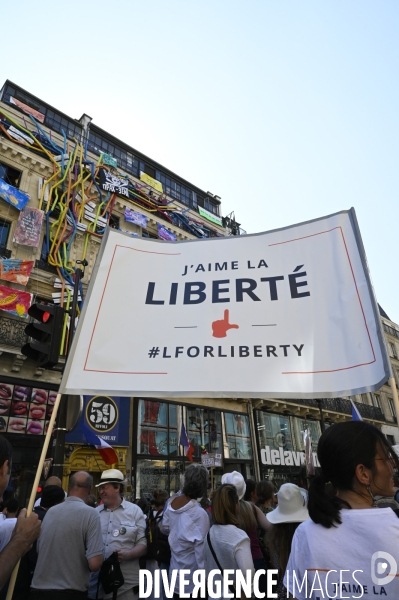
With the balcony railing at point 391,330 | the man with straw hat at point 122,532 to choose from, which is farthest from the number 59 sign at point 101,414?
the balcony railing at point 391,330

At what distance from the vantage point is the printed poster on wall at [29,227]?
15.1m

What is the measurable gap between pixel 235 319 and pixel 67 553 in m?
2.20

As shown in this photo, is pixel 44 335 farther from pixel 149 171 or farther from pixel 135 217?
pixel 149 171

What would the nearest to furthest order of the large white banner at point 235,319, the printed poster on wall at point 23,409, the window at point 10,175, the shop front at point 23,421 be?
the large white banner at point 235,319 → the shop front at point 23,421 → the printed poster on wall at point 23,409 → the window at point 10,175

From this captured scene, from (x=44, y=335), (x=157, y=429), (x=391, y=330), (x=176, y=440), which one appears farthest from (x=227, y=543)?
(x=391, y=330)

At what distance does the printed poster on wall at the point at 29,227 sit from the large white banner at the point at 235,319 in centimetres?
1312

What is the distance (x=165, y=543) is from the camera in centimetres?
417

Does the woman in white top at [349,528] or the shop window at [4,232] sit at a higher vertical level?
the shop window at [4,232]

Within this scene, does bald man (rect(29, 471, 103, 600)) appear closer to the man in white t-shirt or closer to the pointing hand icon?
the pointing hand icon

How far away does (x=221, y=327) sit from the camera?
9.43 ft

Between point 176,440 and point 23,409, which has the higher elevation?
point 23,409

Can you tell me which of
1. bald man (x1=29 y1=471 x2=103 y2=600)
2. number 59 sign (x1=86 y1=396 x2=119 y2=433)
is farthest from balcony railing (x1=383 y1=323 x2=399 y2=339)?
bald man (x1=29 y1=471 x2=103 y2=600)

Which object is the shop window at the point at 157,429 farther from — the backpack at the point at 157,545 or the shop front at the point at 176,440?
the backpack at the point at 157,545

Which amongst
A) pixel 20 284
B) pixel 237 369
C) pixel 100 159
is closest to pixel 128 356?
pixel 237 369
